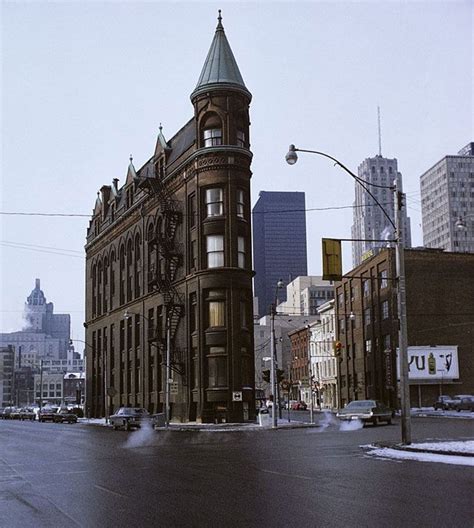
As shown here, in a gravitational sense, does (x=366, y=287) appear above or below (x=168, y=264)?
below

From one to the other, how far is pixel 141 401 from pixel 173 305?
12.5 metres

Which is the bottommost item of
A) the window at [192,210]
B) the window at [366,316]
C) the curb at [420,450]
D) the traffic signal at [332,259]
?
the curb at [420,450]

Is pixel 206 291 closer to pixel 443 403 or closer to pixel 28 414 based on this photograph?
pixel 443 403

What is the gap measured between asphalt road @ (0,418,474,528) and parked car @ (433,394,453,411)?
4565 cm

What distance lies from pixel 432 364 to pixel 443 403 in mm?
4825

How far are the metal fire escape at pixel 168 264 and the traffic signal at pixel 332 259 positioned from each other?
3390 centimetres

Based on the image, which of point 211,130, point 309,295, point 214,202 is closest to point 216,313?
point 214,202

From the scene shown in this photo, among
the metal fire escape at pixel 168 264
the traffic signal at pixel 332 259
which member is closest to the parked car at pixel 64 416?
the metal fire escape at pixel 168 264

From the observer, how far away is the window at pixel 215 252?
54219mm

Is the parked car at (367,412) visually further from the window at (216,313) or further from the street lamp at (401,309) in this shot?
the street lamp at (401,309)

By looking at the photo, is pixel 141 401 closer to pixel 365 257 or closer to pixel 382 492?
pixel 365 257

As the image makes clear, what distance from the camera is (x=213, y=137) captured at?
5491cm

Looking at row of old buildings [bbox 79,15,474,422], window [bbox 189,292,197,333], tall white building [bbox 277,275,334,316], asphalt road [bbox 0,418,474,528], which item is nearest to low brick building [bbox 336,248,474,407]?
row of old buildings [bbox 79,15,474,422]

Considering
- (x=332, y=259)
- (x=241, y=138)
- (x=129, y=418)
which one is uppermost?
(x=241, y=138)
